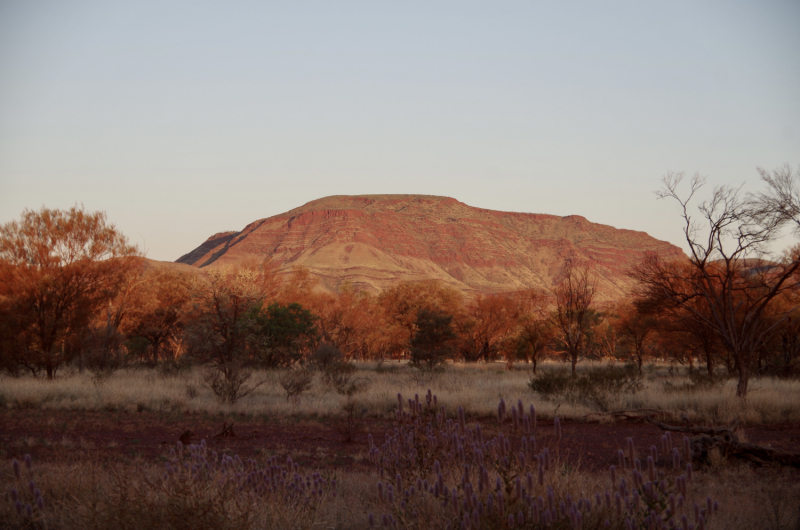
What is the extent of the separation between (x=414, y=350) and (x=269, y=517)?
89.6 feet

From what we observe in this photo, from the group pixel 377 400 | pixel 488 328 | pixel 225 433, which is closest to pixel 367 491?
pixel 225 433

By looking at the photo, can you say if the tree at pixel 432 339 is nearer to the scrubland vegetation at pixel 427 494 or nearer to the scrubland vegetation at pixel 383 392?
the scrubland vegetation at pixel 383 392

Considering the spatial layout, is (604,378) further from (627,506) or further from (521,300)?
(521,300)

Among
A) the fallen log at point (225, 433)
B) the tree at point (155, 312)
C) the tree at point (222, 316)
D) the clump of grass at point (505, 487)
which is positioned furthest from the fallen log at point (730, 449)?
the tree at point (155, 312)

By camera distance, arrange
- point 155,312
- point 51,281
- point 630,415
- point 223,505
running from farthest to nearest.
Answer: point 155,312
point 51,281
point 630,415
point 223,505

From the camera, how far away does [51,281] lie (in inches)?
858

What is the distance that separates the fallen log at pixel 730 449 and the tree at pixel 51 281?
2288 cm

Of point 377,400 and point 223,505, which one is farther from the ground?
point 223,505

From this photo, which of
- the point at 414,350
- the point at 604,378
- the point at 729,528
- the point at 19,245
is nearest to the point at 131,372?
the point at 19,245

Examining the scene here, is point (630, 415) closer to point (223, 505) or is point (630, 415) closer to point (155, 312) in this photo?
point (223, 505)

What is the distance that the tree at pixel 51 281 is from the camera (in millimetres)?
21688

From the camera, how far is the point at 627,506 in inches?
134

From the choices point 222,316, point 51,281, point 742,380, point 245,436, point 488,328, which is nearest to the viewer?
point 245,436

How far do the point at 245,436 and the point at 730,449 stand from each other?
8.82 meters
